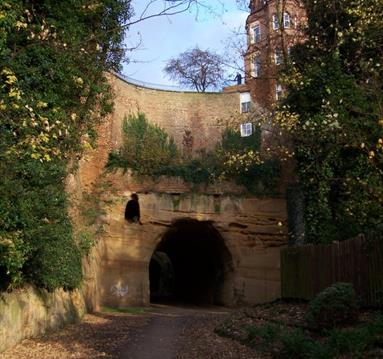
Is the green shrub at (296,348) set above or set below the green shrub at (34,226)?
below

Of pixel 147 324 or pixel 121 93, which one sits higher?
pixel 121 93

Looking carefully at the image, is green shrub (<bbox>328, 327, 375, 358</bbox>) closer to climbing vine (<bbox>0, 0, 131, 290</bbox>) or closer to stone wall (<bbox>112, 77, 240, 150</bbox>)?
climbing vine (<bbox>0, 0, 131, 290</bbox>)

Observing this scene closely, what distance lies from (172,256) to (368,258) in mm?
28214

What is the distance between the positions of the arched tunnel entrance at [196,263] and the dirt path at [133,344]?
38.2 feet

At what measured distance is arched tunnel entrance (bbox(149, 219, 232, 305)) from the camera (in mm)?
26812

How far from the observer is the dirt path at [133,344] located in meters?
9.86

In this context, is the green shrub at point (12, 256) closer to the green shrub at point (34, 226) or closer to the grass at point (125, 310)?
the green shrub at point (34, 226)

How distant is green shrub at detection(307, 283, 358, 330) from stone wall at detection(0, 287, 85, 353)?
6241 mm

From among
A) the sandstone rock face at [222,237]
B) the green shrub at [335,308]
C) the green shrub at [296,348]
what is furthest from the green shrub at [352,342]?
the sandstone rock face at [222,237]

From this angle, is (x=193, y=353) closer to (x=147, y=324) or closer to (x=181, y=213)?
(x=147, y=324)

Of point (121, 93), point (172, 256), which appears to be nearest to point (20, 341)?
point (121, 93)

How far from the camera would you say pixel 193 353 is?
1005 centimetres

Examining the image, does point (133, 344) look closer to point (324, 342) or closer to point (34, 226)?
point (34, 226)

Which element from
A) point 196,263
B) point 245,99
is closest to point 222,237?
point 196,263
